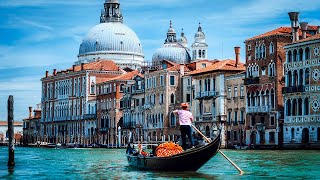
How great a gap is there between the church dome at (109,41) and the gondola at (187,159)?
69.8m

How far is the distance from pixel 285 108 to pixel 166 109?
17.9 m

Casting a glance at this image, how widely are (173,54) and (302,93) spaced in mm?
40760

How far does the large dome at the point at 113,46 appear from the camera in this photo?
9369 cm

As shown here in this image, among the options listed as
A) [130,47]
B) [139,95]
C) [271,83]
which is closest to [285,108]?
[271,83]

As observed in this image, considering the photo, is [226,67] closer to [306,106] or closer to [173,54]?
[306,106]

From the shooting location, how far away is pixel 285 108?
51000 millimetres

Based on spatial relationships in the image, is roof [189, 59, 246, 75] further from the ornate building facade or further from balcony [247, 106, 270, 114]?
→ the ornate building facade

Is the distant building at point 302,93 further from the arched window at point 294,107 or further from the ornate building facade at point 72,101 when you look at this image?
the ornate building facade at point 72,101

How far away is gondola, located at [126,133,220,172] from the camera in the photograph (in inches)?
879

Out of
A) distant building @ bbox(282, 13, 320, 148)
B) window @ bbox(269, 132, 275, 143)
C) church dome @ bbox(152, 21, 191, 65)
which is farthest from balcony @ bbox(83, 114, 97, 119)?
distant building @ bbox(282, 13, 320, 148)

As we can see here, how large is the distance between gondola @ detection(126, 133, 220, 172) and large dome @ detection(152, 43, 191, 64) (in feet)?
211

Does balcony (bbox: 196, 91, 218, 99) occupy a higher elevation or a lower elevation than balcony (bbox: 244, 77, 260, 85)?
lower

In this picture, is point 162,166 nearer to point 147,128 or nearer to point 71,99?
point 147,128

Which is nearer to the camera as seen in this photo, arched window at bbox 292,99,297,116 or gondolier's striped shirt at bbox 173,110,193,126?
gondolier's striped shirt at bbox 173,110,193,126
